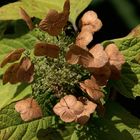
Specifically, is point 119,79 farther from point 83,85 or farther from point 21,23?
point 21,23

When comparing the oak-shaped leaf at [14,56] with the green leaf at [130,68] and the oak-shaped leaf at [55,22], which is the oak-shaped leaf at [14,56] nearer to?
the oak-shaped leaf at [55,22]

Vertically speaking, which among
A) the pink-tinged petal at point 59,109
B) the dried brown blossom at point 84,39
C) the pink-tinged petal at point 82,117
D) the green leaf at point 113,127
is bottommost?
the green leaf at point 113,127

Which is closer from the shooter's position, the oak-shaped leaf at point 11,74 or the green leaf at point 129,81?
the oak-shaped leaf at point 11,74

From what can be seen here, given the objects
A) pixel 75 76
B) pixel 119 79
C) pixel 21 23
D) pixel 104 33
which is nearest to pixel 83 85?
pixel 75 76

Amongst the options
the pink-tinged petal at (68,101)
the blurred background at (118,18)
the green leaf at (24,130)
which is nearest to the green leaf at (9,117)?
the green leaf at (24,130)

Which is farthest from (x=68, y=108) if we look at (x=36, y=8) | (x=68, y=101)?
(x=36, y=8)

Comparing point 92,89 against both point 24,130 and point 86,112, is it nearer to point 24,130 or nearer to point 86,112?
point 86,112

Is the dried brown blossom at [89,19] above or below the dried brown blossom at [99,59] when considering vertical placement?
above

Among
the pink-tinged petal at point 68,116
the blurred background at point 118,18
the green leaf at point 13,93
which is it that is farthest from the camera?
the blurred background at point 118,18
